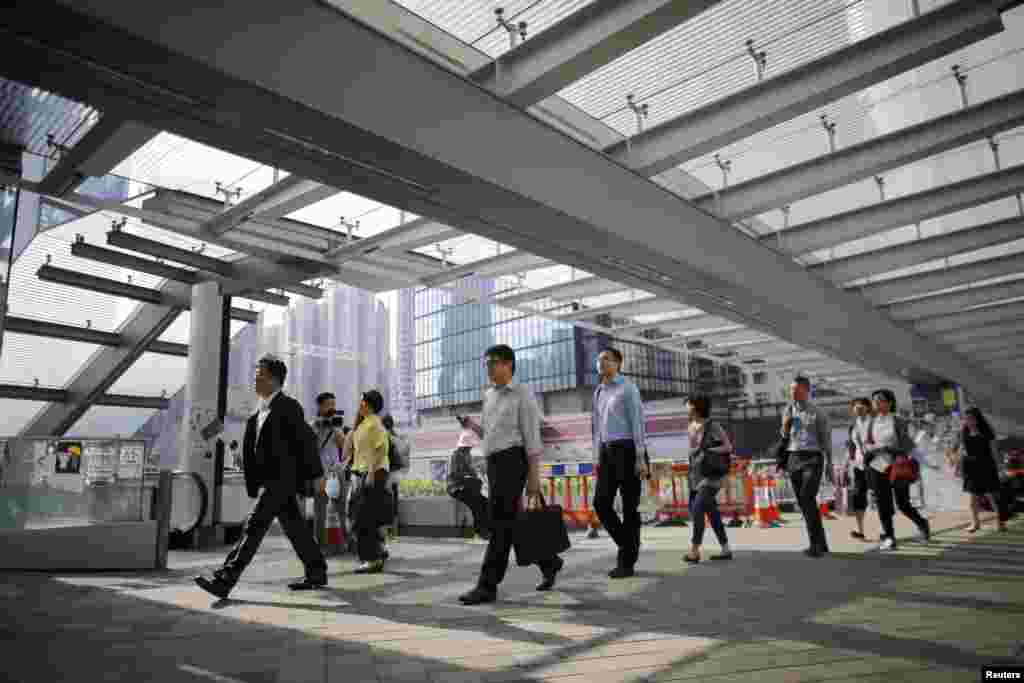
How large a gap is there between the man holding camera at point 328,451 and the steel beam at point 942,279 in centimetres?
1090

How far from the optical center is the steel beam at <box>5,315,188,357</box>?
11766 mm

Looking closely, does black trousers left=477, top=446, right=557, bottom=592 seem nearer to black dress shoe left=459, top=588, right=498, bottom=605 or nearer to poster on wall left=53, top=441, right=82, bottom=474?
black dress shoe left=459, top=588, right=498, bottom=605

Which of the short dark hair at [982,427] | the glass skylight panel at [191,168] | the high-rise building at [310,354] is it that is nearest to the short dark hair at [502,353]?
the glass skylight panel at [191,168]

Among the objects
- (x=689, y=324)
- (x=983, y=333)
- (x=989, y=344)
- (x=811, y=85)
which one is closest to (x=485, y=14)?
(x=811, y=85)

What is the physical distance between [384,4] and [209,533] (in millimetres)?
8194

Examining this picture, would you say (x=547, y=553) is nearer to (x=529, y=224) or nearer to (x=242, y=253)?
(x=529, y=224)

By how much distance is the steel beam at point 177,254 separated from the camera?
33.4ft

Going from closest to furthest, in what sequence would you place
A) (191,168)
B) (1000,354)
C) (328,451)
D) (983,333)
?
(191,168), (328,451), (983,333), (1000,354)

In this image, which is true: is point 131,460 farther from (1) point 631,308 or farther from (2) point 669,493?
(2) point 669,493

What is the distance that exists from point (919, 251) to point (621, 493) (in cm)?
885

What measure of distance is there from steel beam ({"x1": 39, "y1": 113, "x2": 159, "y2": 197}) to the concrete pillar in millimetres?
3457

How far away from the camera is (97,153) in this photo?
7402mm

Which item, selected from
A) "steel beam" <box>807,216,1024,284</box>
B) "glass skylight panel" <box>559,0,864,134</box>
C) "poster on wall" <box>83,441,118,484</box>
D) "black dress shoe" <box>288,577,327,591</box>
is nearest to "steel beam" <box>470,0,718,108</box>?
"glass skylight panel" <box>559,0,864,134</box>

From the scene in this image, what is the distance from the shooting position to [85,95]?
17.0 ft
